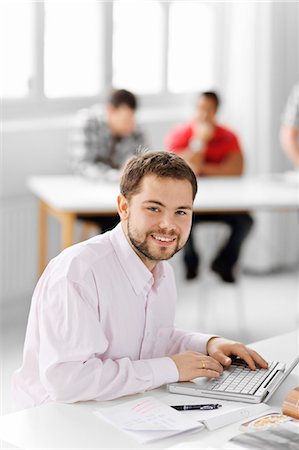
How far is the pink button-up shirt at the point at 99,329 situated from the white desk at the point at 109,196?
2.02m

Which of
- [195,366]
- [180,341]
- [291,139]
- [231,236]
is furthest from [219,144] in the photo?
[195,366]

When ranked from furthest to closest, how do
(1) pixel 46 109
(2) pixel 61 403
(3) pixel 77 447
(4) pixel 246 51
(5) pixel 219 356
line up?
(4) pixel 246 51 → (1) pixel 46 109 → (5) pixel 219 356 → (2) pixel 61 403 → (3) pixel 77 447

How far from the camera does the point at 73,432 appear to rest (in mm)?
1666

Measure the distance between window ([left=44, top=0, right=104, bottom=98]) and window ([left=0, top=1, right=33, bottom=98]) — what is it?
12cm

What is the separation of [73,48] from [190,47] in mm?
908

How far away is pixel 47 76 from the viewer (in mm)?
5102

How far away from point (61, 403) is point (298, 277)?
4105 mm

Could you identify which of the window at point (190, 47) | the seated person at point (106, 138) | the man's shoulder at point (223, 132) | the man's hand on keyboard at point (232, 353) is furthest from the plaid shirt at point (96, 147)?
the man's hand on keyboard at point (232, 353)

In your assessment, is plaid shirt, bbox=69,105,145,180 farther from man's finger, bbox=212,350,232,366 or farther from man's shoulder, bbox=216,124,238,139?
man's finger, bbox=212,350,232,366

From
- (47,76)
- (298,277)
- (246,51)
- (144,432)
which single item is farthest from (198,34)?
(144,432)

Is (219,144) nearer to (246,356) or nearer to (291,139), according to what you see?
(291,139)

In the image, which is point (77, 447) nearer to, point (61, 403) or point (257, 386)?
point (61, 403)

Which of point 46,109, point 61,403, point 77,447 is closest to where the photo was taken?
point 77,447

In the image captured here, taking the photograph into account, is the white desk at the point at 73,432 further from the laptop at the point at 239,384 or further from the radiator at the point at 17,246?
the radiator at the point at 17,246
